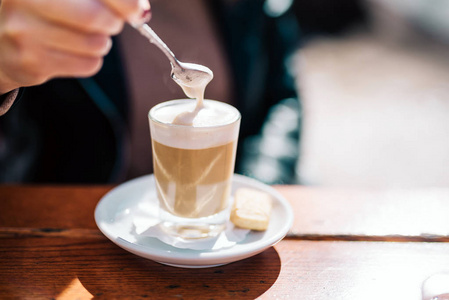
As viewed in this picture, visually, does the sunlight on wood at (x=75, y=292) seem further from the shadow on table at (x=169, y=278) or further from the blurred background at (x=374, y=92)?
the blurred background at (x=374, y=92)

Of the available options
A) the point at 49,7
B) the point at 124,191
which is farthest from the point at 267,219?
the point at 49,7

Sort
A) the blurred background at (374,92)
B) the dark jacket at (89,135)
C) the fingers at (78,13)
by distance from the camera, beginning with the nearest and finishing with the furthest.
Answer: the fingers at (78,13) < the dark jacket at (89,135) < the blurred background at (374,92)

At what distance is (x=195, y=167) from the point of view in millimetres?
791

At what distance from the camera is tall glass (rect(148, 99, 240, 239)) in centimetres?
77

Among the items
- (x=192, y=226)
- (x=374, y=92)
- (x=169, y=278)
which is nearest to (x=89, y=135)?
(x=192, y=226)

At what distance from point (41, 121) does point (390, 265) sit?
4.21ft

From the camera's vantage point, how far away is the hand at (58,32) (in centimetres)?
55

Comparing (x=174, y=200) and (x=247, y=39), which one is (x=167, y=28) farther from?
(x=174, y=200)

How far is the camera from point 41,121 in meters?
1.56

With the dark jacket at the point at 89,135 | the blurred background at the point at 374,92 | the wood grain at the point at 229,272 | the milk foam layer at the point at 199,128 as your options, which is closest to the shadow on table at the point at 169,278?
the wood grain at the point at 229,272

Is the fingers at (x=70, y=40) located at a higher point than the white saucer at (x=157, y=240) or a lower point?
higher

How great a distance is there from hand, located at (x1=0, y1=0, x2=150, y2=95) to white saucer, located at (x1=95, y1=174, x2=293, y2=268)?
0.95 feet

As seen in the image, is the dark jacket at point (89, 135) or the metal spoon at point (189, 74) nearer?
the metal spoon at point (189, 74)

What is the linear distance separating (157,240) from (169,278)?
0.09m
